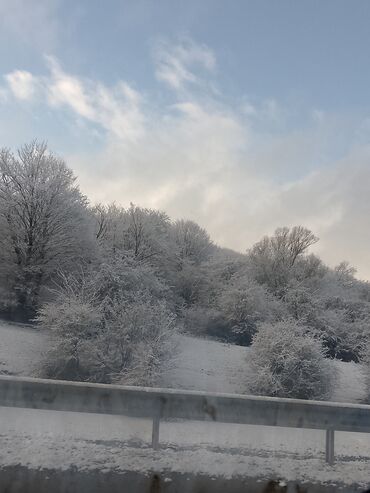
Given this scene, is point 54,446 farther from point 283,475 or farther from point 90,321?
point 90,321

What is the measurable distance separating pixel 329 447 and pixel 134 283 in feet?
57.2

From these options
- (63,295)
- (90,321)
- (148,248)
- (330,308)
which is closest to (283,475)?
(90,321)

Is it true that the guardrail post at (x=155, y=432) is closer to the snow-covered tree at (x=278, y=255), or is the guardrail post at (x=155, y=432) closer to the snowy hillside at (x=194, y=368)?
the snowy hillside at (x=194, y=368)

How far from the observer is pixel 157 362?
597 inches

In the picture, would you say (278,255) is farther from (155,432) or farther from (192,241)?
(155,432)

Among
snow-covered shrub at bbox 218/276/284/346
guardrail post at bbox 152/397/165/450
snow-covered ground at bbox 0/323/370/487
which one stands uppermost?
snow-covered shrub at bbox 218/276/284/346

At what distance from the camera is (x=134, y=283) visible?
23.0 m

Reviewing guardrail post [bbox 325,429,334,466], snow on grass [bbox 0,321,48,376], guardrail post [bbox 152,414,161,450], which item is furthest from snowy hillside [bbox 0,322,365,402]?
guardrail post [bbox 325,429,334,466]

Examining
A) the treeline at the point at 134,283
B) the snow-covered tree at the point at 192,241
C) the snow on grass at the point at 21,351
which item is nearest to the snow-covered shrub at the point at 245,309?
the treeline at the point at 134,283

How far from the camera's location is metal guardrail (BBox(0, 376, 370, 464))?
602 centimetres

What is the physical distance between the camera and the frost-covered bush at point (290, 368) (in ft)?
55.3

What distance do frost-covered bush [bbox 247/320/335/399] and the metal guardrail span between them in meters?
10.7

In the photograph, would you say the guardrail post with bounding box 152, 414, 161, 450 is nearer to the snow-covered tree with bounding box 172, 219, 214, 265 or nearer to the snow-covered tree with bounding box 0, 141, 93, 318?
the snow-covered tree with bounding box 0, 141, 93, 318

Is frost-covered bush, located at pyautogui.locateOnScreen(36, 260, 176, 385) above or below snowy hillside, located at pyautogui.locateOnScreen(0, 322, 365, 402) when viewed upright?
above
